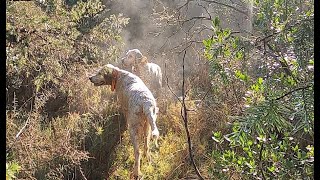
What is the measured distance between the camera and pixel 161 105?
5562 millimetres

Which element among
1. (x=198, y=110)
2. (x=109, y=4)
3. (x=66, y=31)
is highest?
(x=109, y=4)

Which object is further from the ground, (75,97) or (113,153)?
(75,97)

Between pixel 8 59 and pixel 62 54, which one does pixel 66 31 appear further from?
pixel 8 59

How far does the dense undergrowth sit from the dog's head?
0.65ft

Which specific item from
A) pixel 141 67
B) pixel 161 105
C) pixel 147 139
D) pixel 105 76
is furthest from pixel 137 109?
pixel 141 67

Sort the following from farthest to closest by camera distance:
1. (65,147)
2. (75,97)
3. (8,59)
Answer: (75,97) < (65,147) < (8,59)

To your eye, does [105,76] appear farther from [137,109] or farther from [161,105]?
[161,105]

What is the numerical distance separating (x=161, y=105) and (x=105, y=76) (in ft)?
3.87

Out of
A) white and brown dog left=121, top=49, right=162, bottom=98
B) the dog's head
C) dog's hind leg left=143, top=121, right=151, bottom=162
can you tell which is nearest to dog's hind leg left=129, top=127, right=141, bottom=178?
dog's hind leg left=143, top=121, right=151, bottom=162

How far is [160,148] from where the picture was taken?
15.0ft

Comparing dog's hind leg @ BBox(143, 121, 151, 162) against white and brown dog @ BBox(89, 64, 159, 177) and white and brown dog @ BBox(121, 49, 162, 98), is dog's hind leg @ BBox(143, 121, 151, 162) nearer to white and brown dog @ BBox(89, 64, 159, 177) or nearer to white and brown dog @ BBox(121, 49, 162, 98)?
white and brown dog @ BBox(89, 64, 159, 177)

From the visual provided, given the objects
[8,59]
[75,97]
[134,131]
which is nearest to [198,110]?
[134,131]
